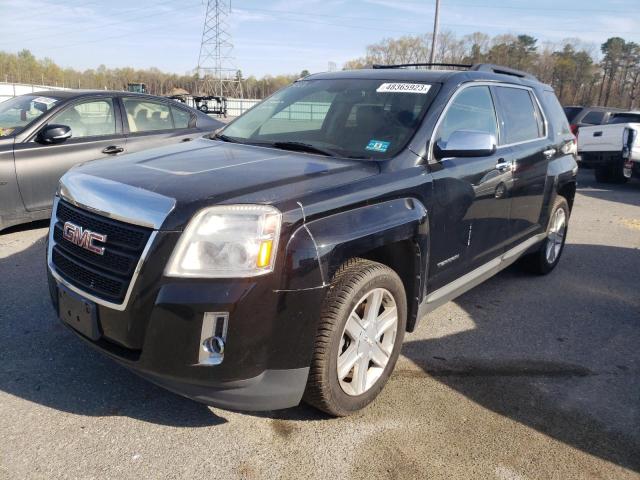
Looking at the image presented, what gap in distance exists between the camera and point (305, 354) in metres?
2.38

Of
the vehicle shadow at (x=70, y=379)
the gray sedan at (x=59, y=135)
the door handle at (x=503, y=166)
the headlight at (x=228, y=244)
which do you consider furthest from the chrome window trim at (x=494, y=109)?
the gray sedan at (x=59, y=135)

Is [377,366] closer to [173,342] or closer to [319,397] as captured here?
[319,397]

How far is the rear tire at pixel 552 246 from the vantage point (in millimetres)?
5137

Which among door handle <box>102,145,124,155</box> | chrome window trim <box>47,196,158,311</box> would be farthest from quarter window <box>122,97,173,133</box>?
chrome window trim <box>47,196,158,311</box>

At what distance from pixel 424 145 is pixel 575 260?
3.86 metres

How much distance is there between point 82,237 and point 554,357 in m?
3.11

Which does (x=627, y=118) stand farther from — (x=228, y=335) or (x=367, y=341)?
(x=228, y=335)

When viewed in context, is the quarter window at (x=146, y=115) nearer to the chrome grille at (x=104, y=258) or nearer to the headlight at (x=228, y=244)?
the chrome grille at (x=104, y=258)

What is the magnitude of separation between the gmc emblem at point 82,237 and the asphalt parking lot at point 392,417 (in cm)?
90

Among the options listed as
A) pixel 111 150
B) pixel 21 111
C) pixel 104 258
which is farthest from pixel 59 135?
pixel 104 258

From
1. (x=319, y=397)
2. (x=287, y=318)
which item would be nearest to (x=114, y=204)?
(x=287, y=318)

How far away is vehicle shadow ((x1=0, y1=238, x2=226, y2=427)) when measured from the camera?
9.08 ft

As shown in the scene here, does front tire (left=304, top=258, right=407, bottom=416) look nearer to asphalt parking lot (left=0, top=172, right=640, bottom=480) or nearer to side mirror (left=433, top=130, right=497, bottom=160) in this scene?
asphalt parking lot (left=0, top=172, right=640, bottom=480)

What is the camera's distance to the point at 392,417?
283 centimetres
